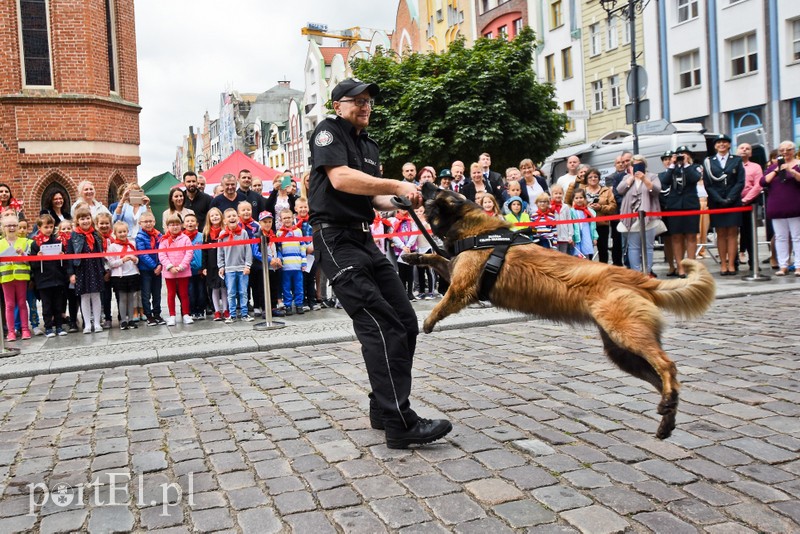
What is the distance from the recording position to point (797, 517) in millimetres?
3178

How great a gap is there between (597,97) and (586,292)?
3613 centimetres

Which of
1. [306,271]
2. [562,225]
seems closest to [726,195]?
[562,225]

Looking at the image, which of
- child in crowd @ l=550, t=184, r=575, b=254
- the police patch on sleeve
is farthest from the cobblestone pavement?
child in crowd @ l=550, t=184, r=575, b=254

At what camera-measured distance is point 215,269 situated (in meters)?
10.6

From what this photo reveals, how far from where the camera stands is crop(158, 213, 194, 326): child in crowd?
10328mm

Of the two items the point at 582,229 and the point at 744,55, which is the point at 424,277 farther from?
the point at 744,55

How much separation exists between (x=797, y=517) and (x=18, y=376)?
6.92 m

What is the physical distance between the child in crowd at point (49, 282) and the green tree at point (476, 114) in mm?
17967

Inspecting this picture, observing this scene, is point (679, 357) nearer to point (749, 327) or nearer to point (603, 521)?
point (749, 327)

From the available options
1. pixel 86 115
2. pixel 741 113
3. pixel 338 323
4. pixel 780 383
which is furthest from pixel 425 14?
pixel 780 383

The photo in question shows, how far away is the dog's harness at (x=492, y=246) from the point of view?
175 inches

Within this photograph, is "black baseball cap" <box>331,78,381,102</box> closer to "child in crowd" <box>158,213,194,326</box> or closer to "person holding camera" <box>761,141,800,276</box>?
"child in crowd" <box>158,213,194,326</box>

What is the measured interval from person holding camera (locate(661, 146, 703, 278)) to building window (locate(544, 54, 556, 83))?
30117mm

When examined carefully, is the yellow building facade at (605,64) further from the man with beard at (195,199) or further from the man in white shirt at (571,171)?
the man with beard at (195,199)
